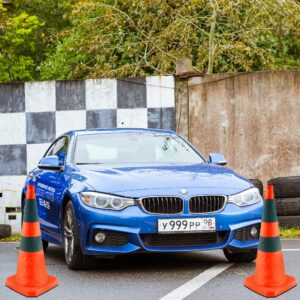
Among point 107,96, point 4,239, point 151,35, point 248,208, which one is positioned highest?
point 151,35

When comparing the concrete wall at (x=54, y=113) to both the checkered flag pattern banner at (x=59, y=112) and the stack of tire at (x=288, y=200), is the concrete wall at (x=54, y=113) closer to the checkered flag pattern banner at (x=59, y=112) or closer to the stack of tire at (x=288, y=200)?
the checkered flag pattern banner at (x=59, y=112)

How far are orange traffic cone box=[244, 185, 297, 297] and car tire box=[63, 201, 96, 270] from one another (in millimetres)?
1886

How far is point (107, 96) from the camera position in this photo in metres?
13.2

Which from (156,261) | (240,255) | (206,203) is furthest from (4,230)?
(206,203)

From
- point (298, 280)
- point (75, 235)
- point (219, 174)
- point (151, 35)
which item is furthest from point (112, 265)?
point (151, 35)

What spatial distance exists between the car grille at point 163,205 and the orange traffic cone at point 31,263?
1.37 metres

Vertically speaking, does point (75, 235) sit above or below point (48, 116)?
below

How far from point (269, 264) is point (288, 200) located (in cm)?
553

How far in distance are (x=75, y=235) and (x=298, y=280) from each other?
2.00m

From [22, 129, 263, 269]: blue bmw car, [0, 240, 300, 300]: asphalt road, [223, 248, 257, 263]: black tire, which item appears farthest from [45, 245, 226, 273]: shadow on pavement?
[22, 129, 263, 269]: blue bmw car

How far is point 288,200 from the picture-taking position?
1225cm

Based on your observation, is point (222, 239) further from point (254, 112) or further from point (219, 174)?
point (254, 112)

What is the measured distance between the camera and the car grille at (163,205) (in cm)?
806

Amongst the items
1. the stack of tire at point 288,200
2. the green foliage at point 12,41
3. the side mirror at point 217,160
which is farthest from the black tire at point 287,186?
the green foliage at point 12,41
